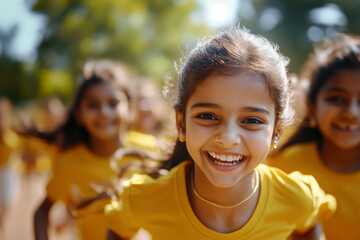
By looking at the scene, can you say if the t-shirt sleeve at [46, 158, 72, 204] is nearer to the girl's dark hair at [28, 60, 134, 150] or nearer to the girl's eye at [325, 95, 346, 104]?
the girl's dark hair at [28, 60, 134, 150]

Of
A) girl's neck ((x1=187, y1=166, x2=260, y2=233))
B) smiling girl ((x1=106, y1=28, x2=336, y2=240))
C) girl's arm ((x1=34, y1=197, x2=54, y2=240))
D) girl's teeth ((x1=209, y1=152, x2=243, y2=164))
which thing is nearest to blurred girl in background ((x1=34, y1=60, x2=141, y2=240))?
girl's arm ((x1=34, y1=197, x2=54, y2=240))

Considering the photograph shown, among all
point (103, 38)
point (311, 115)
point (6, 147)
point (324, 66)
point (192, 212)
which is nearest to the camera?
point (192, 212)

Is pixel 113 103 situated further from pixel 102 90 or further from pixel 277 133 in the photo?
pixel 277 133

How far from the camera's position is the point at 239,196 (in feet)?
6.15

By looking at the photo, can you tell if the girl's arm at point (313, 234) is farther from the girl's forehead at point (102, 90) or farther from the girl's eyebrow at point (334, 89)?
the girl's forehead at point (102, 90)

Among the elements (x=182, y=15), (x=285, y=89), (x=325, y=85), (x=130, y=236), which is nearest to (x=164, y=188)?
(x=130, y=236)

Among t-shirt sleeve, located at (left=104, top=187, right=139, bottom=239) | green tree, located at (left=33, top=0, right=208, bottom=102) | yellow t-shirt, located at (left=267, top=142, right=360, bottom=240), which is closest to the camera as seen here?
t-shirt sleeve, located at (left=104, top=187, right=139, bottom=239)

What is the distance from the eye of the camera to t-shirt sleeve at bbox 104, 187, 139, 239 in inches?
76.6

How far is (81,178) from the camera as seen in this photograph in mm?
3031

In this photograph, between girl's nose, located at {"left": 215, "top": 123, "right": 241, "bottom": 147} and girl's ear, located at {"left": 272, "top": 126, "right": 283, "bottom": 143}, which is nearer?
girl's nose, located at {"left": 215, "top": 123, "right": 241, "bottom": 147}

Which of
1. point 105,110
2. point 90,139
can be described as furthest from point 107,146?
point 105,110

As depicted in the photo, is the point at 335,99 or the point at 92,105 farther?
the point at 92,105

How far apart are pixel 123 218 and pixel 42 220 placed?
42.3 inches

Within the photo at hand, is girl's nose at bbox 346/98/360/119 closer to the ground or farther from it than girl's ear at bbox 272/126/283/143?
farther from it
